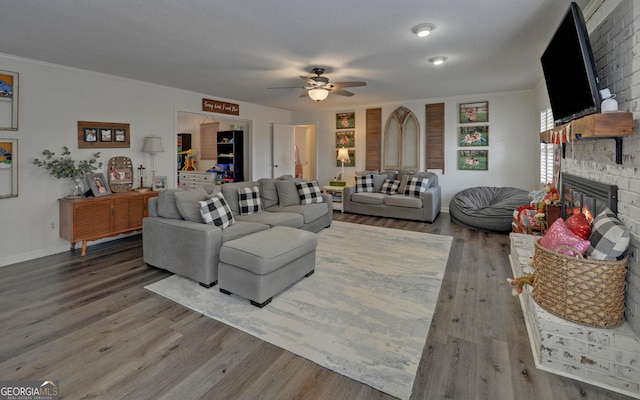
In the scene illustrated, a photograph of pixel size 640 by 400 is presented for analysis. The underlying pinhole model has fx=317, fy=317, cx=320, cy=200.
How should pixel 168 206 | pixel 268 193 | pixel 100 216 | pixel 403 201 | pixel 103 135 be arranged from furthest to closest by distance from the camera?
pixel 403 201
pixel 268 193
pixel 103 135
pixel 100 216
pixel 168 206

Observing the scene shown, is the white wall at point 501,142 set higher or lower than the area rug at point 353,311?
higher

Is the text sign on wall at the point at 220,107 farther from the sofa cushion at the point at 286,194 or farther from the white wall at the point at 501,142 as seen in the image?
the white wall at the point at 501,142

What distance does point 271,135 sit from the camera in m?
7.85

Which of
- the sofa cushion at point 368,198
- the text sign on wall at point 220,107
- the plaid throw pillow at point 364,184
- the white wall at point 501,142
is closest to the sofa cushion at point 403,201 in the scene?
the sofa cushion at point 368,198

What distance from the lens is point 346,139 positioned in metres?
7.88

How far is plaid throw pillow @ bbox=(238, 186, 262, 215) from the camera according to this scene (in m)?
4.31

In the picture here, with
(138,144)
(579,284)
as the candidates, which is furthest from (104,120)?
(579,284)

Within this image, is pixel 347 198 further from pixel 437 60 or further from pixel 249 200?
pixel 437 60

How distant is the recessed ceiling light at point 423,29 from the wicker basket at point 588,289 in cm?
215

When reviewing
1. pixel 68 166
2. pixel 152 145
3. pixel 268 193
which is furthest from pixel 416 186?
pixel 68 166

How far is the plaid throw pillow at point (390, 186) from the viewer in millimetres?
6580

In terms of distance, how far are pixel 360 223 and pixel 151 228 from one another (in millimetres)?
3501

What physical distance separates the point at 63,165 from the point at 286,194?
2.90 meters

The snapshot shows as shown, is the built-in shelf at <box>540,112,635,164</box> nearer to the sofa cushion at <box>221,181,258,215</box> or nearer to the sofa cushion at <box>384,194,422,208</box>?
the sofa cushion at <box>221,181,258,215</box>
